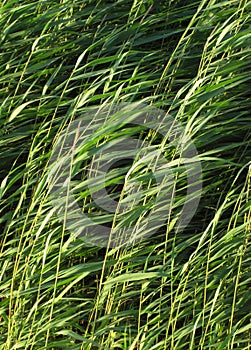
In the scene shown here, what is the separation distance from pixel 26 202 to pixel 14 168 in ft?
0.67

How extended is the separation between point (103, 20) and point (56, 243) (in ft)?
3.07

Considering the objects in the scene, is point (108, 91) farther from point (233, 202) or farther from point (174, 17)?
point (233, 202)

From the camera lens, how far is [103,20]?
3.04 meters

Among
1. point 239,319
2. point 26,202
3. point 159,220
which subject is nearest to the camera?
point 239,319

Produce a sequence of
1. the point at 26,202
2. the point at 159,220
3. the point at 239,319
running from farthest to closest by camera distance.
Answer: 1. the point at 26,202
2. the point at 159,220
3. the point at 239,319

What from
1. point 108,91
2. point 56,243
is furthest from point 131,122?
point 56,243

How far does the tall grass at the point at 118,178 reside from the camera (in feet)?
7.79

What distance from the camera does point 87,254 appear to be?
2650mm

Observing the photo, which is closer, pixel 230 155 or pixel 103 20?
pixel 230 155

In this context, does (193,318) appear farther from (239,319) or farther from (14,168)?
(14,168)

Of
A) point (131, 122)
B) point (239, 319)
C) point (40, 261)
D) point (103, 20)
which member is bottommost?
point (239, 319)

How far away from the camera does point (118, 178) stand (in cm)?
259

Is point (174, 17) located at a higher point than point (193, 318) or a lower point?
higher

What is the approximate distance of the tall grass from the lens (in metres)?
2.37
